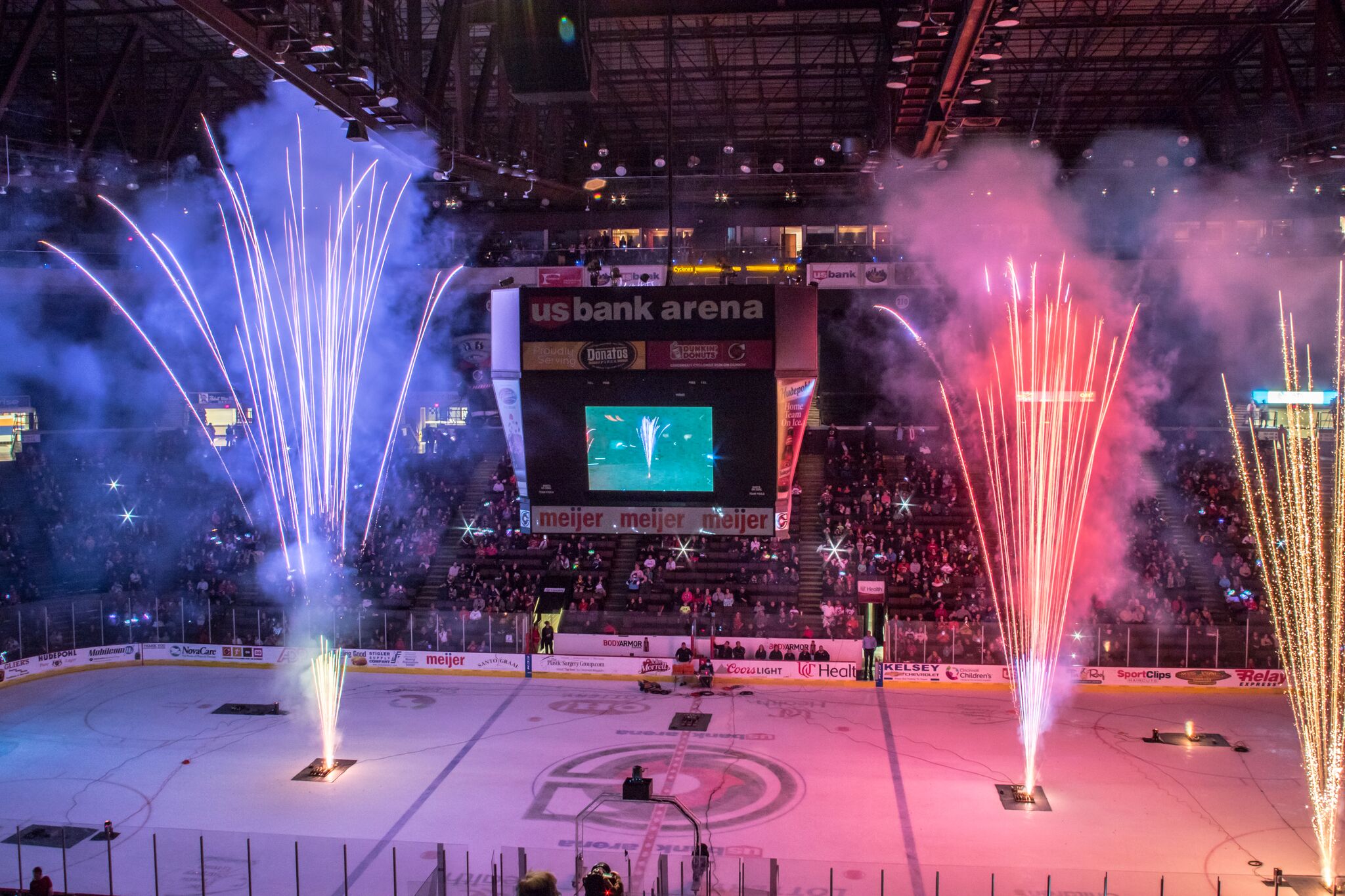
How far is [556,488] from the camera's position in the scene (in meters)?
14.2

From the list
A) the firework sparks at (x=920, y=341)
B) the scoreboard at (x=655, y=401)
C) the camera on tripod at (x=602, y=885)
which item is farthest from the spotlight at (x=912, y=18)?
the firework sparks at (x=920, y=341)

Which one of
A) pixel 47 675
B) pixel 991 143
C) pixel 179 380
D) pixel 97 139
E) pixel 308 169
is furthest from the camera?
pixel 179 380

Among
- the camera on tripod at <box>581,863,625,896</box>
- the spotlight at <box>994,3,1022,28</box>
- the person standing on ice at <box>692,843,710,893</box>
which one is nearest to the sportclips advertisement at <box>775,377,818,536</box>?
the person standing on ice at <box>692,843,710,893</box>

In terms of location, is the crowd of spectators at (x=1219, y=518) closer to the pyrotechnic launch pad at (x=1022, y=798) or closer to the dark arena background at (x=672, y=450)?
the dark arena background at (x=672, y=450)

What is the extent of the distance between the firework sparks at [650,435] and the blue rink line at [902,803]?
19.3 ft

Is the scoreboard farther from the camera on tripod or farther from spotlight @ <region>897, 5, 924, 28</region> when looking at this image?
the camera on tripod

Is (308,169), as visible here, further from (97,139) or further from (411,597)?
(97,139)

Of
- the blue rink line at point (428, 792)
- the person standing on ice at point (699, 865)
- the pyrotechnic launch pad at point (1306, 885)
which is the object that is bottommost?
the pyrotechnic launch pad at point (1306, 885)

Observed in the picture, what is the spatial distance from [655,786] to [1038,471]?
1139cm

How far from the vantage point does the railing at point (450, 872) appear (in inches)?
448

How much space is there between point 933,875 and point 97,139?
1188 inches

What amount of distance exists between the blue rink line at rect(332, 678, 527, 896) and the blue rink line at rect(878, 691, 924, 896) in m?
6.33

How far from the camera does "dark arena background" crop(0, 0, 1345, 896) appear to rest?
1349 cm

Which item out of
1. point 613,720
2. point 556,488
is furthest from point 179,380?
point 556,488
